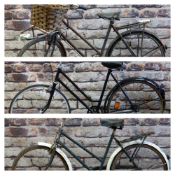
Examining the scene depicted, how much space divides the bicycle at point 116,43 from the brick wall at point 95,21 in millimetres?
65

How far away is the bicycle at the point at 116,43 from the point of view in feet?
3.97

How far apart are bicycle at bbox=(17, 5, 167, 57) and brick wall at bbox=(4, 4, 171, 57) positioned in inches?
2.5

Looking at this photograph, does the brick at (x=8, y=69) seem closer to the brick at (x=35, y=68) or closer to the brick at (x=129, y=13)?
the brick at (x=35, y=68)

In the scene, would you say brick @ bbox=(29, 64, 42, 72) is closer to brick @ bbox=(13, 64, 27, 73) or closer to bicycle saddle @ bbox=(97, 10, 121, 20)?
brick @ bbox=(13, 64, 27, 73)

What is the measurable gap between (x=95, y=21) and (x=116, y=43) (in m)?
0.24

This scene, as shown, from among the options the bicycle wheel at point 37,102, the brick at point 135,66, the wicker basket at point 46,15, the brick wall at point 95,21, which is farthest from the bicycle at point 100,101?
the wicker basket at point 46,15

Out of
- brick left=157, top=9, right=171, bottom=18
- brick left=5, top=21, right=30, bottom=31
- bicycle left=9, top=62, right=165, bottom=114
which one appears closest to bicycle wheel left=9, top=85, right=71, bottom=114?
bicycle left=9, top=62, right=165, bottom=114

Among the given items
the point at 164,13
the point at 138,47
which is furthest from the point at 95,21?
the point at 164,13

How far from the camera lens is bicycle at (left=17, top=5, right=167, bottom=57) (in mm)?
1210

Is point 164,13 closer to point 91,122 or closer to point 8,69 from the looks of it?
point 91,122

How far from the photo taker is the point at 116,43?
1.29 metres

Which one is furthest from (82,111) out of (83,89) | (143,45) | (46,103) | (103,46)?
(143,45)

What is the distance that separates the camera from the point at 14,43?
138cm
